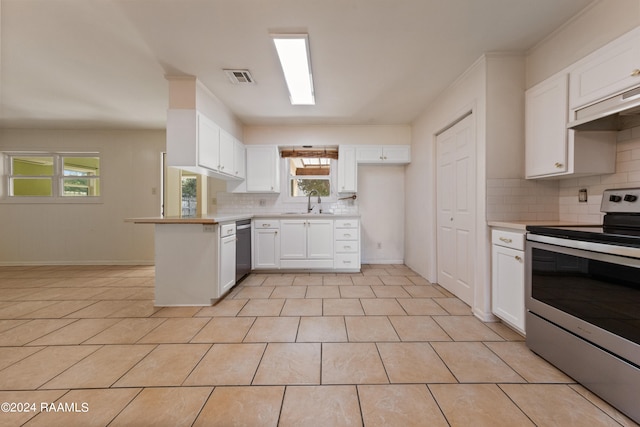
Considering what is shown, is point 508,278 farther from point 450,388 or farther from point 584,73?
point 584,73

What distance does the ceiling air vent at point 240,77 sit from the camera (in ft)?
8.95

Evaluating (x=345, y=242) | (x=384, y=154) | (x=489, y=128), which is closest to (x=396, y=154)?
(x=384, y=154)

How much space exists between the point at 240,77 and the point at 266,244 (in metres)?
2.33

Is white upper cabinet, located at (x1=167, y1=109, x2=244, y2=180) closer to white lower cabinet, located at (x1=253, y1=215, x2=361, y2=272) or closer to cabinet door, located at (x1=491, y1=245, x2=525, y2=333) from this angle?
white lower cabinet, located at (x1=253, y1=215, x2=361, y2=272)

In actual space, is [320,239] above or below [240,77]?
below

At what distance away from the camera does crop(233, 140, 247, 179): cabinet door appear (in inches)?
158

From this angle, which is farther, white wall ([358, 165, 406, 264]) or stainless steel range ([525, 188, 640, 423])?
white wall ([358, 165, 406, 264])

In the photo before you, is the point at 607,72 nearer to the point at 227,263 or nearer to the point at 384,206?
the point at 384,206

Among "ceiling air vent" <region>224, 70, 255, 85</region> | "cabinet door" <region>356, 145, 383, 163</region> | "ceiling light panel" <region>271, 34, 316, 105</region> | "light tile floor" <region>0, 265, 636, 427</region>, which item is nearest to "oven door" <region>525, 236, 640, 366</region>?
"light tile floor" <region>0, 265, 636, 427</region>

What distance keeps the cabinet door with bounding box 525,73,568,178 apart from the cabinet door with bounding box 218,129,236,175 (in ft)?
11.0

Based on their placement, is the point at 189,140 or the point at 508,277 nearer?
the point at 508,277

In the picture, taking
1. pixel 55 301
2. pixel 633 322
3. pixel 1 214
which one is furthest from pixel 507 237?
pixel 1 214

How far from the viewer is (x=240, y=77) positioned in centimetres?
283

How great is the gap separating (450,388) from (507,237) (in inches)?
50.4
